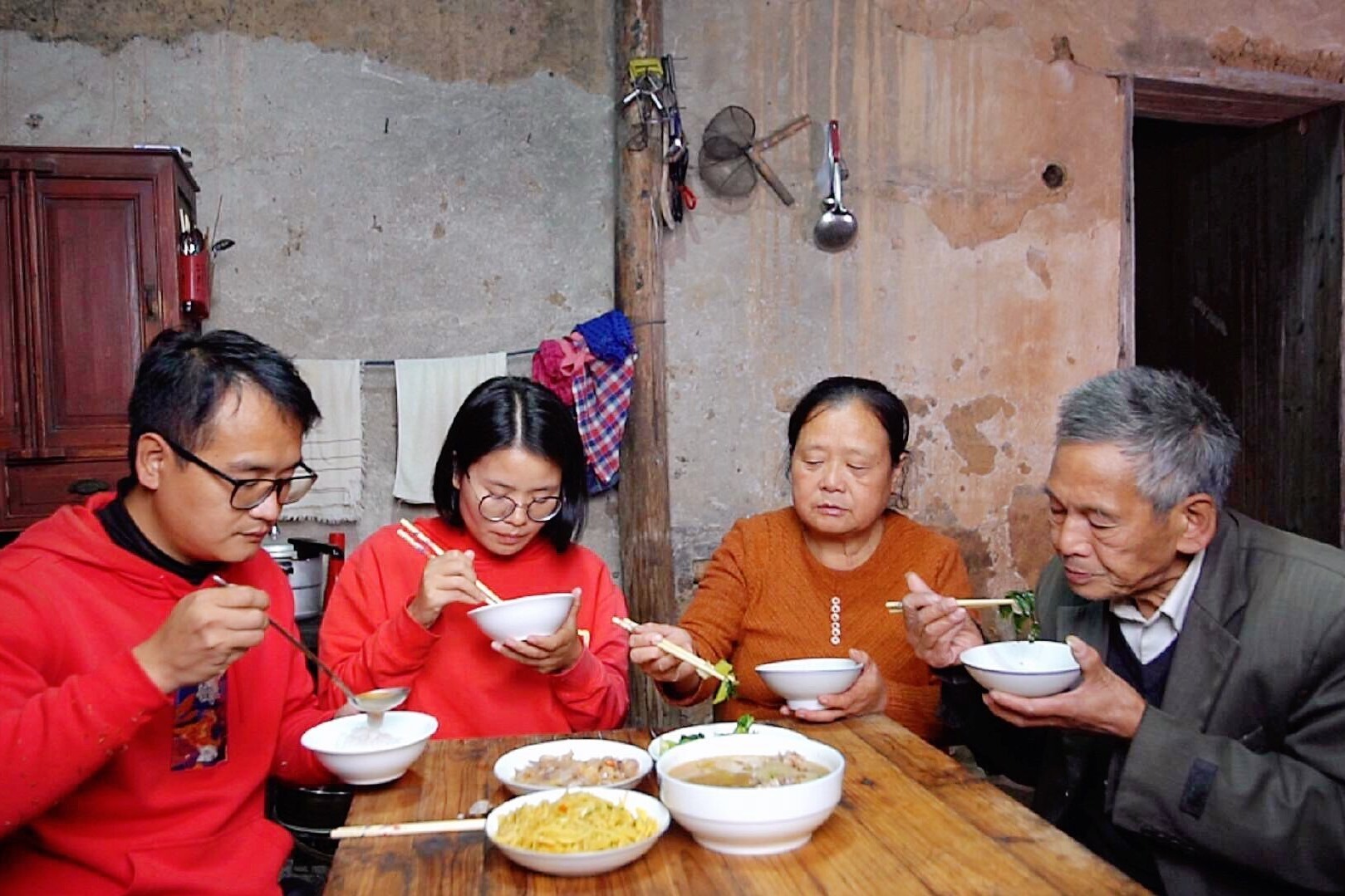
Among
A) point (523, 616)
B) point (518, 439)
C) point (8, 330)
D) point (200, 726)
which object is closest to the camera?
point (200, 726)

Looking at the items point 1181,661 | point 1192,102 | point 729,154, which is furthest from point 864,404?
point 1192,102

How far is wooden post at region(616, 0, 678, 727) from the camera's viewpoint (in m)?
4.11

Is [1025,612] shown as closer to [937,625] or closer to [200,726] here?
[937,625]

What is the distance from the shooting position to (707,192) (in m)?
4.33

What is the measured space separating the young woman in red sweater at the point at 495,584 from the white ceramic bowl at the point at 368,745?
326mm

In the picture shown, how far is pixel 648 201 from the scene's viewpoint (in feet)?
13.7

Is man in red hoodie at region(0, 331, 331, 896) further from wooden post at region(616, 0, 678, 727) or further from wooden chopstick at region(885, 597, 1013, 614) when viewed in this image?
wooden post at region(616, 0, 678, 727)

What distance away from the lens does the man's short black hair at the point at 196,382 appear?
5.38 feet

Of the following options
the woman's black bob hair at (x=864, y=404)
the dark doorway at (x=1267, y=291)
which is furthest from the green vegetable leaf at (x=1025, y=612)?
the dark doorway at (x=1267, y=291)

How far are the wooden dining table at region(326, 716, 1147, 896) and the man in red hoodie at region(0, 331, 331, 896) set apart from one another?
0.30m

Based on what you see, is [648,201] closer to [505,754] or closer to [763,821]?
[505,754]

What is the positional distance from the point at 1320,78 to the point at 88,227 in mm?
5622

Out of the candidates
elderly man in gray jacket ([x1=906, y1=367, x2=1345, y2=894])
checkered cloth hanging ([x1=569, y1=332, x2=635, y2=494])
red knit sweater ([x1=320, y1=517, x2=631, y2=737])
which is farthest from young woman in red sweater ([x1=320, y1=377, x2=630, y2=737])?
checkered cloth hanging ([x1=569, y1=332, x2=635, y2=494])

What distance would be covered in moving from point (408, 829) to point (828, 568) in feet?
4.66
